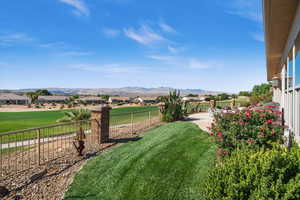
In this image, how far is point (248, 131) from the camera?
15.6 feet

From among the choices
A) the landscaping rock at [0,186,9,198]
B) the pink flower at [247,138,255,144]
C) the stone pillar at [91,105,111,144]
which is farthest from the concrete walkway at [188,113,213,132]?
the landscaping rock at [0,186,9,198]

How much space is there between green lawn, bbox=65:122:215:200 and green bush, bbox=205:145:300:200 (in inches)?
53.9

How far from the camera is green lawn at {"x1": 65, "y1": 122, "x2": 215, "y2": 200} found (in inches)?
173

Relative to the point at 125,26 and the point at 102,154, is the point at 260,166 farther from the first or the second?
the point at 125,26

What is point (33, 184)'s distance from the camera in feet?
16.5

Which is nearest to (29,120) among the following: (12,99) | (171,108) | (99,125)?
(171,108)

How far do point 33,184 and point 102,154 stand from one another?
7.81 feet

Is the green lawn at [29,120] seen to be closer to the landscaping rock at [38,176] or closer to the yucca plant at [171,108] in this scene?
the yucca plant at [171,108]

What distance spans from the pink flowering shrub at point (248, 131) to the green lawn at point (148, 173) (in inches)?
30.2

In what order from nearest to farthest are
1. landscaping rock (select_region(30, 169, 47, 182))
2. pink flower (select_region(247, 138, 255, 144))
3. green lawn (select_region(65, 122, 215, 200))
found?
green lawn (select_region(65, 122, 215, 200)) → pink flower (select_region(247, 138, 255, 144)) → landscaping rock (select_region(30, 169, 47, 182))

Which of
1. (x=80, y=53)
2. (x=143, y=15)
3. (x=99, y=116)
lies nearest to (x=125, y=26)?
(x=143, y=15)

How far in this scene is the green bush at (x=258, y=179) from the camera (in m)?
2.46

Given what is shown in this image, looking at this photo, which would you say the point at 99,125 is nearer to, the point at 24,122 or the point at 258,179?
the point at 258,179

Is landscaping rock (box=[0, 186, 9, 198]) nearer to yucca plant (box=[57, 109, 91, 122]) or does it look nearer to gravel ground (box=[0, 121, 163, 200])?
gravel ground (box=[0, 121, 163, 200])
